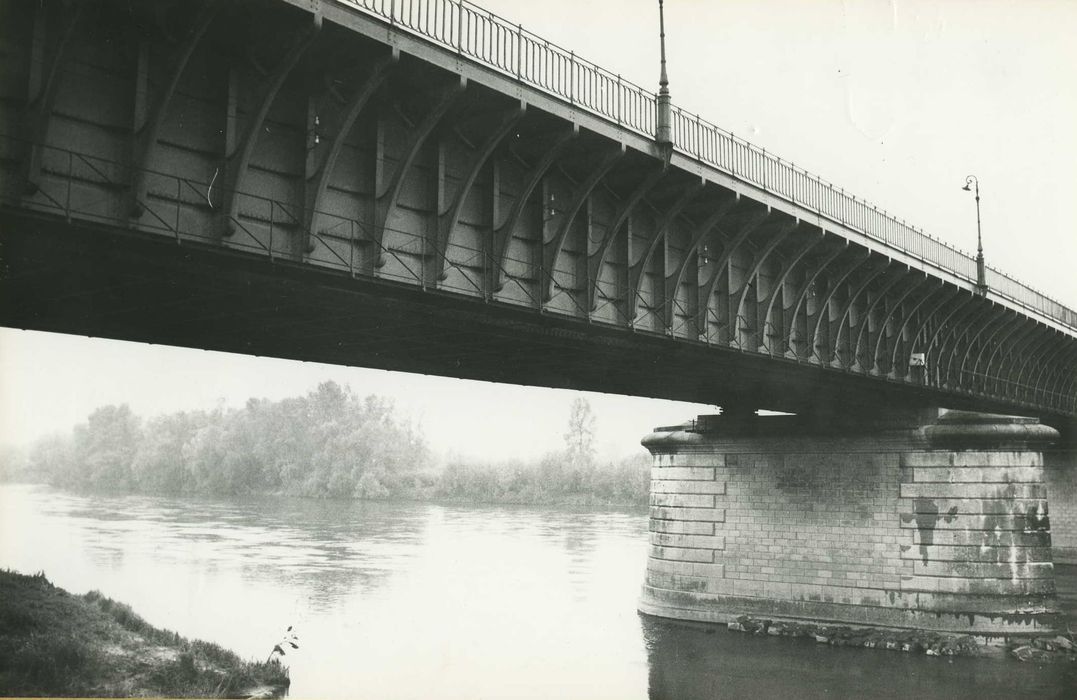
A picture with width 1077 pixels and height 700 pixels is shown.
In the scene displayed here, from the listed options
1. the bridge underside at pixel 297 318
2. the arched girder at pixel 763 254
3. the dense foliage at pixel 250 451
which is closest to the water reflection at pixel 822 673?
the bridge underside at pixel 297 318

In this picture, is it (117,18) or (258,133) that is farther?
(258,133)

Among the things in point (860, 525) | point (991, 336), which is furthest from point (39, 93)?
point (991, 336)

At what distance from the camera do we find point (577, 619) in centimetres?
2994

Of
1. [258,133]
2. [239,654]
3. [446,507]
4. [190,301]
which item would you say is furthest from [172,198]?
[446,507]

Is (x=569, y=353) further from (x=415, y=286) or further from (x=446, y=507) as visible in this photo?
(x=446, y=507)

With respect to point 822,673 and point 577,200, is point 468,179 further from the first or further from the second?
point 822,673

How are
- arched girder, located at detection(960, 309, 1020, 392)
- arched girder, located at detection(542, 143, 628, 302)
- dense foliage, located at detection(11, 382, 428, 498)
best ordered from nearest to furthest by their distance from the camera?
arched girder, located at detection(542, 143, 628, 302) → arched girder, located at detection(960, 309, 1020, 392) → dense foliage, located at detection(11, 382, 428, 498)

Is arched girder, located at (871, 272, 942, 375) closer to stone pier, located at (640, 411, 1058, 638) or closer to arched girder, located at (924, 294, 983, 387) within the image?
arched girder, located at (924, 294, 983, 387)

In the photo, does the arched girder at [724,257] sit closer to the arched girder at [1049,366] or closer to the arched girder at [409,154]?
the arched girder at [409,154]

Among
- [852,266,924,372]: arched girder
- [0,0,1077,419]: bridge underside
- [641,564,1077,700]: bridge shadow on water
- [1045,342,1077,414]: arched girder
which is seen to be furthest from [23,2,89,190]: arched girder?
[1045,342,1077,414]: arched girder

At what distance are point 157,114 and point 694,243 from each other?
10.9 metres

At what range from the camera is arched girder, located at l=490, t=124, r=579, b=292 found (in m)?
15.2

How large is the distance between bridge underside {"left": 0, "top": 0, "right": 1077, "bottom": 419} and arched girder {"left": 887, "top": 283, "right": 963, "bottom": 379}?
14.9ft

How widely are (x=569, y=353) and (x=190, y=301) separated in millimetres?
7932
